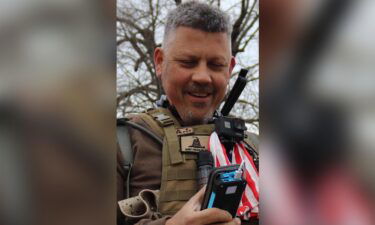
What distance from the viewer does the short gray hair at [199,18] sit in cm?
122

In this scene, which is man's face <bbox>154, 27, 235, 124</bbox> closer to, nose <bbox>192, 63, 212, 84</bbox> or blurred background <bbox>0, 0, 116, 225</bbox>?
nose <bbox>192, 63, 212, 84</bbox>

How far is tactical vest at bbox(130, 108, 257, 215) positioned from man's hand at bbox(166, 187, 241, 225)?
9 cm

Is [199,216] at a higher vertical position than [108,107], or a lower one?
lower

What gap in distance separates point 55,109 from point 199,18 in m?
0.80

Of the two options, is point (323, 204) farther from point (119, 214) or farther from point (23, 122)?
point (119, 214)

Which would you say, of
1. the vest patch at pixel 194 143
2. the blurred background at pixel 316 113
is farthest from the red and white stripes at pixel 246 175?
the blurred background at pixel 316 113

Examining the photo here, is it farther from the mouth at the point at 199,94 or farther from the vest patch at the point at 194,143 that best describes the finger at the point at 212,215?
the mouth at the point at 199,94

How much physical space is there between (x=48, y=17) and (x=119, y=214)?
690mm

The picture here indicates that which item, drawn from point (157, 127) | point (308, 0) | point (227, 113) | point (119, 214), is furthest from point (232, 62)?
point (308, 0)

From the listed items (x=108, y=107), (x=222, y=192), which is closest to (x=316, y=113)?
(x=108, y=107)

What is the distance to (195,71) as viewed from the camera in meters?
1.22

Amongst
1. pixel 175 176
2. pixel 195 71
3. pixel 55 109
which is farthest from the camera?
pixel 195 71

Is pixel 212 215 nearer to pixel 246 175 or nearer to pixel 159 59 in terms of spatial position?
pixel 246 175

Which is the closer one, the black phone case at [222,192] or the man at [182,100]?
the black phone case at [222,192]
